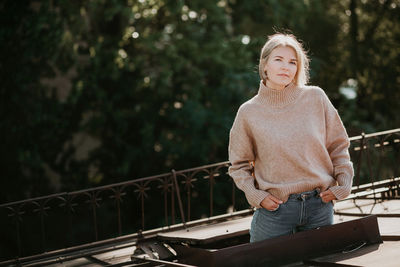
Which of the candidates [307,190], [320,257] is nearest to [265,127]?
[307,190]

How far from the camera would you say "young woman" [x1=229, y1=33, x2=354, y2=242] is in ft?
12.4

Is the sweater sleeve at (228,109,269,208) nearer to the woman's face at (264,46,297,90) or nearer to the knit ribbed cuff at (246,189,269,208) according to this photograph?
the knit ribbed cuff at (246,189,269,208)

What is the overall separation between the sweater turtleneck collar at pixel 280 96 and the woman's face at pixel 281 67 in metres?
0.03

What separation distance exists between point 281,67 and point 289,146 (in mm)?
491

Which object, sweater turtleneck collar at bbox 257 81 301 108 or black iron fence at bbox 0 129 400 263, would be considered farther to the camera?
black iron fence at bbox 0 129 400 263

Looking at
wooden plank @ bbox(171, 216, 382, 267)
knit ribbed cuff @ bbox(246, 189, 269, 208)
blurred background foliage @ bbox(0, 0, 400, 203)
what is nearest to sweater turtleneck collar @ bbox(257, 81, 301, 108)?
knit ribbed cuff @ bbox(246, 189, 269, 208)

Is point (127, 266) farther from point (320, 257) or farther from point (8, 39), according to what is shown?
point (8, 39)

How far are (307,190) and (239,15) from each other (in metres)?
13.2

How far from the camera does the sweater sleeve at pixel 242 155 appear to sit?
388cm

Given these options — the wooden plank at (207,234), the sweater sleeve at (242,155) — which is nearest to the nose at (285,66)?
the sweater sleeve at (242,155)

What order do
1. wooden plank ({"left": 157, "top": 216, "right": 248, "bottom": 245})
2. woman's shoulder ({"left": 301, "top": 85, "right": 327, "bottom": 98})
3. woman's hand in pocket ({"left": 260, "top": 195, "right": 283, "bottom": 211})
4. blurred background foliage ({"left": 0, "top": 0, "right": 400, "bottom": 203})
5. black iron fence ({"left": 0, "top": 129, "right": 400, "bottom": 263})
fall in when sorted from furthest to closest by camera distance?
blurred background foliage ({"left": 0, "top": 0, "right": 400, "bottom": 203}) < black iron fence ({"left": 0, "top": 129, "right": 400, "bottom": 263}) < wooden plank ({"left": 157, "top": 216, "right": 248, "bottom": 245}) < woman's shoulder ({"left": 301, "top": 85, "right": 327, "bottom": 98}) < woman's hand in pocket ({"left": 260, "top": 195, "right": 283, "bottom": 211})

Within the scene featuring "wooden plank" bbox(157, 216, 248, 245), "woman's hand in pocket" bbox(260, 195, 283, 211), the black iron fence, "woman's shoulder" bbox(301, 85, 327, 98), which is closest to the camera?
"woman's hand in pocket" bbox(260, 195, 283, 211)

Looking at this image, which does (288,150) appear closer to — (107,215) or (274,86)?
(274,86)

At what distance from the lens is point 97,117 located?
14094mm
